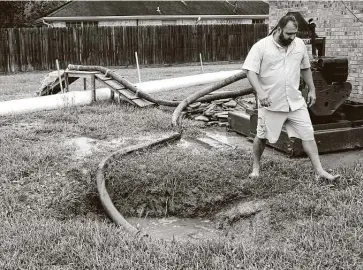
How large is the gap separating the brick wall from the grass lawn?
305cm

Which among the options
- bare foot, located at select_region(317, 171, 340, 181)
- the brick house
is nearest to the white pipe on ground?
bare foot, located at select_region(317, 171, 340, 181)

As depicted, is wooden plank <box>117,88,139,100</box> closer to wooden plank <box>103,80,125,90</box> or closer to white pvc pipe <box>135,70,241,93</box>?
wooden plank <box>103,80,125,90</box>

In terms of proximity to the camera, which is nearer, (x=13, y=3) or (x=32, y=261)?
(x=32, y=261)

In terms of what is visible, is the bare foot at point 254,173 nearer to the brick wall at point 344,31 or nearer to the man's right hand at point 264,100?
the man's right hand at point 264,100

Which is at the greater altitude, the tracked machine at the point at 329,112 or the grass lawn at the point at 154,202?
the tracked machine at the point at 329,112

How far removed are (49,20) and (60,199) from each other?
82.3 feet

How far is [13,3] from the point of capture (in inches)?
1273

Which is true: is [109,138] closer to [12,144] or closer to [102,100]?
[12,144]

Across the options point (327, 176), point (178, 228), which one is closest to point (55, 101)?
point (178, 228)

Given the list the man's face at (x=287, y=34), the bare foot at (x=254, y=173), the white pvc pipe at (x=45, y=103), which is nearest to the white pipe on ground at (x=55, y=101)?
the white pvc pipe at (x=45, y=103)

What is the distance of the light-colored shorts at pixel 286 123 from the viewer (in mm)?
5453

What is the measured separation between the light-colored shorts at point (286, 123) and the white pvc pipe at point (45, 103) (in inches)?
226

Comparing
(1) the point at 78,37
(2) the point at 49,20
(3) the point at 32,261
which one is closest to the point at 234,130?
(3) the point at 32,261

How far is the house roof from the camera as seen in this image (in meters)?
29.4
